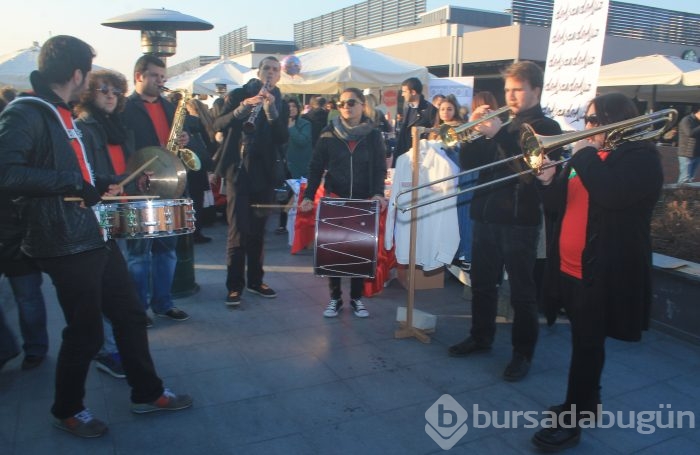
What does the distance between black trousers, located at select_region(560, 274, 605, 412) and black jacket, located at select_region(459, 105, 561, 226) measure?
0.71 meters

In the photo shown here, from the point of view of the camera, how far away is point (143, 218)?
3273mm

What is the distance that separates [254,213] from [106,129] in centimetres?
171

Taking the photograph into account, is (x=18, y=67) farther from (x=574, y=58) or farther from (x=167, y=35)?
(x=574, y=58)

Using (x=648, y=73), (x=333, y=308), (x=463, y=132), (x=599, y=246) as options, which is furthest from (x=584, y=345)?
(x=648, y=73)

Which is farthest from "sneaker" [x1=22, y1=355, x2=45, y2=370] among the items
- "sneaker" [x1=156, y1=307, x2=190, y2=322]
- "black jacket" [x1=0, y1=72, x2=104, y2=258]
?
"black jacket" [x1=0, y1=72, x2=104, y2=258]

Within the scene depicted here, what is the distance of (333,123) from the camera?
15.7 ft

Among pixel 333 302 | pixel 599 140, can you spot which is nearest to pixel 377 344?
pixel 333 302

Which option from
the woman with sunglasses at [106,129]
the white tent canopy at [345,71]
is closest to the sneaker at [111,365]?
the woman with sunglasses at [106,129]

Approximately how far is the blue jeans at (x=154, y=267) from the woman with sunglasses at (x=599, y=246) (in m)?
3.03

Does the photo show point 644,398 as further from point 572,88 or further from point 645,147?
point 572,88

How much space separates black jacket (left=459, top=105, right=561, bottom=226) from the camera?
3.59 m

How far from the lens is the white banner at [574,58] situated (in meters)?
4.94

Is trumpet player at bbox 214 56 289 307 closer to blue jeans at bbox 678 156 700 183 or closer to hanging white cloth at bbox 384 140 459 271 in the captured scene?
hanging white cloth at bbox 384 140 459 271

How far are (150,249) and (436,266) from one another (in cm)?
272
